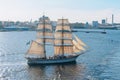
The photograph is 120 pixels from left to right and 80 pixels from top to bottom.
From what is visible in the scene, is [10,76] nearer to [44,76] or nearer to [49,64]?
[44,76]

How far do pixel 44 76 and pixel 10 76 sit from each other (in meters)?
8.01

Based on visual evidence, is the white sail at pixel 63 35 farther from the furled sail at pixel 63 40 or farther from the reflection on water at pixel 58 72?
the reflection on water at pixel 58 72

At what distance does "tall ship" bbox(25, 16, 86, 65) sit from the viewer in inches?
3851

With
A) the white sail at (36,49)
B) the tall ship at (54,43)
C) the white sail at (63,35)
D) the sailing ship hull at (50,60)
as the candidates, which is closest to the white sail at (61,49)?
the tall ship at (54,43)

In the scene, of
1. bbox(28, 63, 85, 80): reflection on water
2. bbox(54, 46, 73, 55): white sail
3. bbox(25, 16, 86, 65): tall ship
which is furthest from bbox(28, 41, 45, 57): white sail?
bbox(28, 63, 85, 80): reflection on water

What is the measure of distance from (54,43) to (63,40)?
9.82ft

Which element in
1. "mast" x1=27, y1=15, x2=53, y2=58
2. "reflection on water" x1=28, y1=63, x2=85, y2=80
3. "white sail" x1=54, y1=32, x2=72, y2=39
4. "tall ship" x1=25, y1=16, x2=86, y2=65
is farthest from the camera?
"white sail" x1=54, y1=32, x2=72, y2=39

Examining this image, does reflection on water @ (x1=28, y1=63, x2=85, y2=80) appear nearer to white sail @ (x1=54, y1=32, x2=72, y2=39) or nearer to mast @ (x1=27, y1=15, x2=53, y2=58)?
mast @ (x1=27, y1=15, x2=53, y2=58)

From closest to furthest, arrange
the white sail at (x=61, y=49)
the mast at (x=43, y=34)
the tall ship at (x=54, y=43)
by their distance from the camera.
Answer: the tall ship at (x=54, y=43)
the mast at (x=43, y=34)
the white sail at (x=61, y=49)

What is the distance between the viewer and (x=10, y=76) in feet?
256

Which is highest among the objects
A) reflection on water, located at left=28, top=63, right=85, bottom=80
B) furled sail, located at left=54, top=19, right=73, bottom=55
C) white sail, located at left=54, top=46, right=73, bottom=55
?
furled sail, located at left=54, top=19, right=73, bottom=55

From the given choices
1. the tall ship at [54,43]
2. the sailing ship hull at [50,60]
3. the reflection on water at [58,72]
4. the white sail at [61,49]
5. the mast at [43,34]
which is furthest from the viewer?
the white sail at [61,49]

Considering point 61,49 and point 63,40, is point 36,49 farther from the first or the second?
point 63,40

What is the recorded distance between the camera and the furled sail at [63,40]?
10362 cm
